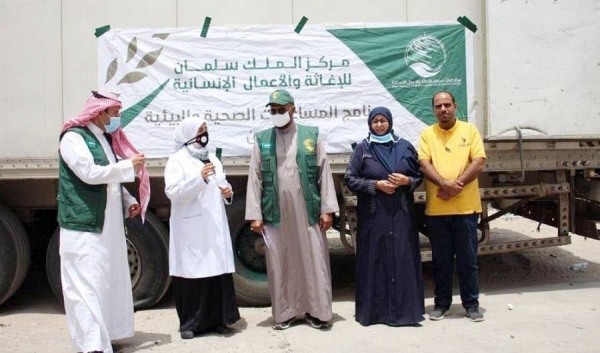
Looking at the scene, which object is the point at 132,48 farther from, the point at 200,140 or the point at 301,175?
the point at 301,175

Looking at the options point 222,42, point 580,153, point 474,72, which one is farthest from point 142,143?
point 580,153

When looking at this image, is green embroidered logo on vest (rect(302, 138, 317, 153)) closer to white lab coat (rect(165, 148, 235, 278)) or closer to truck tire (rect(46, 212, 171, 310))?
white lab coat (rect(165, 148, 235, 278))

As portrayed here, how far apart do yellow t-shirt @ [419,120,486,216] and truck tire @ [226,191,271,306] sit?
5.20ft

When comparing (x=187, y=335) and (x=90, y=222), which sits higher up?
(x=90, y=222)

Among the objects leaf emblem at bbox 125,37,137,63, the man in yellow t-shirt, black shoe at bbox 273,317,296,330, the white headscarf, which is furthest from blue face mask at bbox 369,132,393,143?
leaf emblem at bbox 125,37,137,63

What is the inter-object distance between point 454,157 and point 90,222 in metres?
2.60

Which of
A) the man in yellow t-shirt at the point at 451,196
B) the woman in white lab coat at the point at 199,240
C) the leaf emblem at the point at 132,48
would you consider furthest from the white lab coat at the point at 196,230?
the man in yellow t-shirt at the point at 451,196

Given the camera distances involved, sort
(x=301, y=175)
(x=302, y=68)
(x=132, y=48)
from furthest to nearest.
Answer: (x=302, y=68) → (x=132, y=48) → (x=301, y=175)

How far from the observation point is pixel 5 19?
518 cm

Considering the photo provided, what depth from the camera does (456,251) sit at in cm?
493

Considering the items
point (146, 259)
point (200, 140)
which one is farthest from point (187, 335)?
point (200, 140)

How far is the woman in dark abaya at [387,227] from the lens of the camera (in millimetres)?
4773

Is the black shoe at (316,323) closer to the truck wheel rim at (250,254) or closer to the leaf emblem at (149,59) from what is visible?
the truck wheel rim at (250,254)

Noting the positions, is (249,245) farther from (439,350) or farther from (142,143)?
(439,350)
